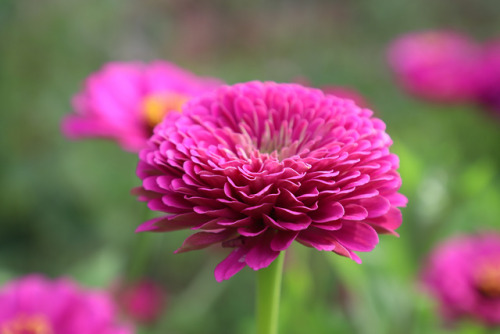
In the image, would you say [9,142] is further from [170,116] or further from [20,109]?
[170,116]

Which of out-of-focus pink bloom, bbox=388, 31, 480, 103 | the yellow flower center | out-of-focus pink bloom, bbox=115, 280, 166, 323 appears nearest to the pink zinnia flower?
the yellow flower center

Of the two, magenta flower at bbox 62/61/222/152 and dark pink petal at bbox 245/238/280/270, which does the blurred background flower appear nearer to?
magenta flower at bbox 62/61/222/152

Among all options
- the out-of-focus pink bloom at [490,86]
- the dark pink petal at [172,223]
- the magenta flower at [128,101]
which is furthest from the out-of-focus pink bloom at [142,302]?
the out-of-focus pink bloom at [490,86]

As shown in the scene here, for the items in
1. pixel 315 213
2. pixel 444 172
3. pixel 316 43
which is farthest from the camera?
pixel 316 43

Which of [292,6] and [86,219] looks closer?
[86,219]

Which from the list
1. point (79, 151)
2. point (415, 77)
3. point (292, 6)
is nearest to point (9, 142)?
point (79, 151)

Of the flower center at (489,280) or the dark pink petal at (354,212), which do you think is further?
the flower center at (489,280)

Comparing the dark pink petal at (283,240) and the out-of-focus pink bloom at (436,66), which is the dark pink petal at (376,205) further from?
the out-of-focus pink bloom at (436,66)
